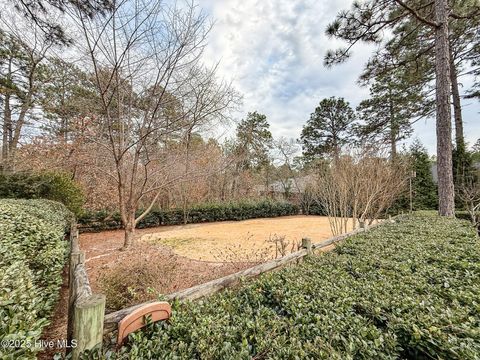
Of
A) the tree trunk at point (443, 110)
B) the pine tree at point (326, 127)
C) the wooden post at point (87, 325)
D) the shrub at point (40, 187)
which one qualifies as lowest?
the wooden post at point (87, 325)

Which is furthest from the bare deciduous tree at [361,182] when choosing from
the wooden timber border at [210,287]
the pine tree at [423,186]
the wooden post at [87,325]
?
the pine tree at [423,186]

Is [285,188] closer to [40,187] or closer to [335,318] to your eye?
[40,187]

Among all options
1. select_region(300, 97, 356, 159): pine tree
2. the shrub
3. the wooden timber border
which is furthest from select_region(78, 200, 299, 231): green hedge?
the wooden timber border

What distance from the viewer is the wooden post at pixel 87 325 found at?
112cm

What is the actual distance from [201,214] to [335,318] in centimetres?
1161

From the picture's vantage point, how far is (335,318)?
147 cm

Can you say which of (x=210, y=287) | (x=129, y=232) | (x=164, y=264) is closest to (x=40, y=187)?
(x=129, y=232)

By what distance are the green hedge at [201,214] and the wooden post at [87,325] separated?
10.0 m

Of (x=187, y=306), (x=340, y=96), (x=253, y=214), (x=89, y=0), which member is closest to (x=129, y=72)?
(x=89, y=0)

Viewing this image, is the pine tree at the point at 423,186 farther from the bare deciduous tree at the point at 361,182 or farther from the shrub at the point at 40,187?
the shrub at the point at 40,187

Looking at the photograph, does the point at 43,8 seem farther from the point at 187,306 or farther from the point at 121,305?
the point at 187,306

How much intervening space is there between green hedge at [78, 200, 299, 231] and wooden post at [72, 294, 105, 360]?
10.0 meters

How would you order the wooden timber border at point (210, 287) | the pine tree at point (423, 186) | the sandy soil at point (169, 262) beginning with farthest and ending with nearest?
the pine tree at point (423, 186)
the sandy soil at point (169, 262)
the wooden timber border at point (210, 287)

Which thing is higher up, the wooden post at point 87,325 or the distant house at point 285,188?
the distant house at point 285,188
